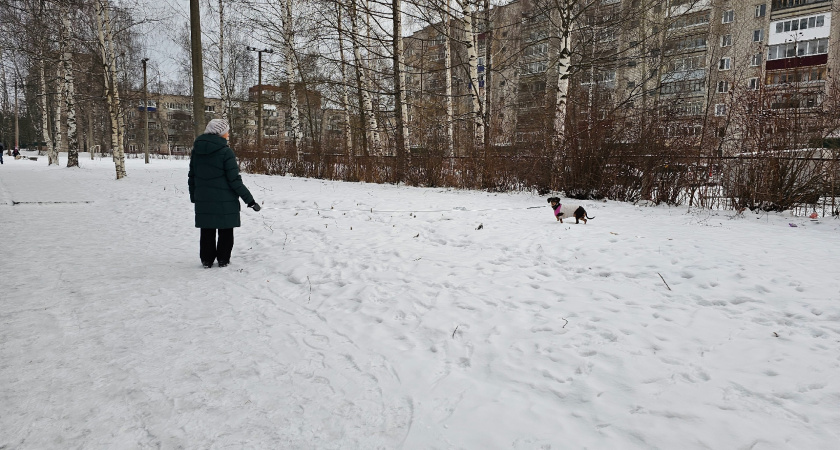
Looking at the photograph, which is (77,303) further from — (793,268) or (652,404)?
(793,268)

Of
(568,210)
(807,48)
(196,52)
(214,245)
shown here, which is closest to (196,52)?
(196,52)

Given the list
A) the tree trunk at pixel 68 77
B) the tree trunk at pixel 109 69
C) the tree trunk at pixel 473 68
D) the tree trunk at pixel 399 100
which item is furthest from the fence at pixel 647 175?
the tree trunk at pixel 68 77

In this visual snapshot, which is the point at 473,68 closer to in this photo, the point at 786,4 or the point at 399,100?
the point at 399,100

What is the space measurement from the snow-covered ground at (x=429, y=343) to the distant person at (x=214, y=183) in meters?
0.58

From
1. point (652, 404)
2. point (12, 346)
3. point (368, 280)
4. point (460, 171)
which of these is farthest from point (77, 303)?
point (460, 171)

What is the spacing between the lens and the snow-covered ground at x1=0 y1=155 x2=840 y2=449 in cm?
203

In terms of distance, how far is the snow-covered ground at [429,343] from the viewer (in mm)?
2025

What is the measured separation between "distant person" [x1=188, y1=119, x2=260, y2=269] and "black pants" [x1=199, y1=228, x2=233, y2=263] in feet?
0.03

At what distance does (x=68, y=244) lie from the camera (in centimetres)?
564

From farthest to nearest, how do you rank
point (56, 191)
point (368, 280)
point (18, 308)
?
1. point (56, 191)
2. point (368, 280)
3. point (18, 308)

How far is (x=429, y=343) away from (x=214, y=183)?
3.09m

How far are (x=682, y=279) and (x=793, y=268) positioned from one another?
1206mm

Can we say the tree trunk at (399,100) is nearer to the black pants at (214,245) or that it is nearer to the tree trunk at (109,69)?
the black pants at (214,245)

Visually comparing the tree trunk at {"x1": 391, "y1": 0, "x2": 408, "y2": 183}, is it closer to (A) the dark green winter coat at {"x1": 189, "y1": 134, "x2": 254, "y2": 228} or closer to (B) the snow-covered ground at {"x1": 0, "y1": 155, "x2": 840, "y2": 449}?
(B) the snow-covered ground at {"x1": 0, "y1": 155, "x2": 840, "y2": 449}
